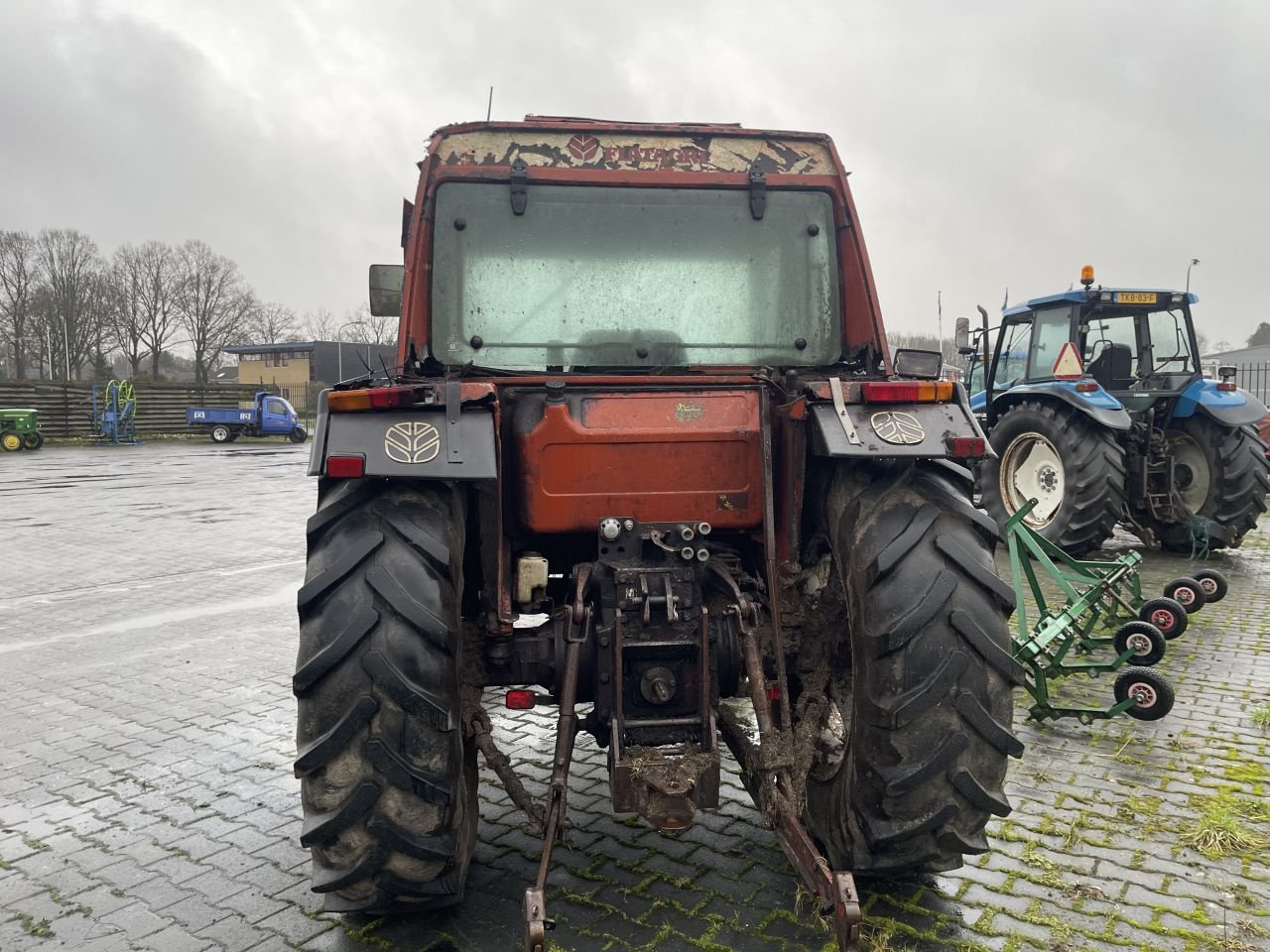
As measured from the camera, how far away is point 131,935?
10.6ft

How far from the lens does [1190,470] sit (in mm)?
10234

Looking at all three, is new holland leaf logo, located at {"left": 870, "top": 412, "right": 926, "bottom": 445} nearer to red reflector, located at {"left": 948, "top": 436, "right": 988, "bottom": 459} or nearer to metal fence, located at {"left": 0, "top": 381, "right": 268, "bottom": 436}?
red reflector, located at {"left": 948, "top": 436, "right": 988, "bottom": 459}

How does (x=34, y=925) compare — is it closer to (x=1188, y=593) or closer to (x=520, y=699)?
(x=520, y=699)

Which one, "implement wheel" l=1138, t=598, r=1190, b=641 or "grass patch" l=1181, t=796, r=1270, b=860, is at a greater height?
"implement wheel" l=1138, t=598, r=1190, b=641

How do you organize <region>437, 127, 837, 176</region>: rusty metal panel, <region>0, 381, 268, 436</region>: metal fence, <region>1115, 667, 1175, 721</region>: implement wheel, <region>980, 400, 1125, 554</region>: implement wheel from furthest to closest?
<region>0, 381, 268, 436</region>: metal fence
<region>980, 400, 1125, 554</region>: implement wheel
<region>1115, 667, 1175, 721</region>: implement wheel
<region>437, 127, 837, 176</region>: rusty metal panel

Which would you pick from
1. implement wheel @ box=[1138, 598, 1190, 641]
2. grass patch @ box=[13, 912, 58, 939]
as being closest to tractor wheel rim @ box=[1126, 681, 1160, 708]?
implement wheel @ box=[1138, 598, 1190, 641]

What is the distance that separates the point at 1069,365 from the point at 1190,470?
1.85 m

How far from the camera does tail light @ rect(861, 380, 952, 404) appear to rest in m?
3.26

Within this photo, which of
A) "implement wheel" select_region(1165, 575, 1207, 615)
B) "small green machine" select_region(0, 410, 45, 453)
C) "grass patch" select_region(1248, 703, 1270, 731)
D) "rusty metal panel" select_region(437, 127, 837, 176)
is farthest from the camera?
"small green machine" select_region(0, 410, 45, 453)

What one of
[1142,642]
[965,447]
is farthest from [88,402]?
[965,447]

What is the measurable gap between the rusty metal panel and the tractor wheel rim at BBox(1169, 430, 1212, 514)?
25.7ft

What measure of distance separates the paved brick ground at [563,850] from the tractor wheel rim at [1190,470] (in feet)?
10.6

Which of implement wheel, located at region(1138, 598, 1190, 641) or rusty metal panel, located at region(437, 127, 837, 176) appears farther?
implement wheel, located at region(1138, 598, 1190, 641)

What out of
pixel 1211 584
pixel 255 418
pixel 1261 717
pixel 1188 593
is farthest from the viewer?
pixel 255 418
